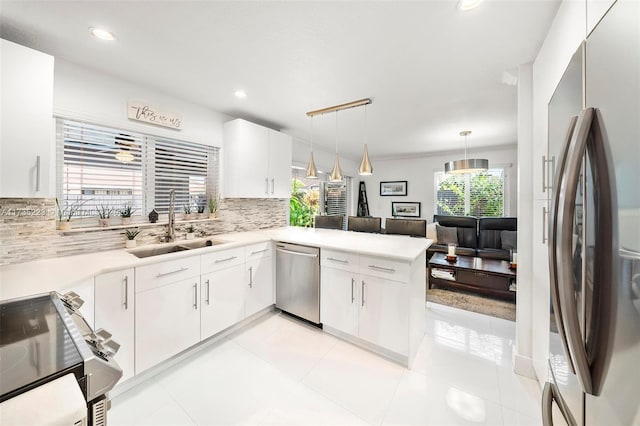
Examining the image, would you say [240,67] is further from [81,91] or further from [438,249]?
[438,249]

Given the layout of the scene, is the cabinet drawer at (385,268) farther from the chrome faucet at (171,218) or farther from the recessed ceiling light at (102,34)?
the recessed ceiling light at (102,34)

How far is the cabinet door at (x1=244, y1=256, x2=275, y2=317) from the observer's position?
246cm

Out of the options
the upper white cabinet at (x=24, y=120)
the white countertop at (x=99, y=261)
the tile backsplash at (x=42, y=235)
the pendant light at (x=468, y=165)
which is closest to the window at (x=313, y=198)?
the white countertop at (x=99, y=261)

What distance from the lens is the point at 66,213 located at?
1.91 metres

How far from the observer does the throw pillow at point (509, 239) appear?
412cm

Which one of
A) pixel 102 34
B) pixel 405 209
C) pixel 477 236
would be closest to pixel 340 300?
pixel 102 34

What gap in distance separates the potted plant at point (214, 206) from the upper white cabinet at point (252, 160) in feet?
0.43

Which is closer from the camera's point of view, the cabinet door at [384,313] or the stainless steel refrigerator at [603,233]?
the stainless steel refrigerator at [603,233]

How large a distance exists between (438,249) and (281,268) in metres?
3.14

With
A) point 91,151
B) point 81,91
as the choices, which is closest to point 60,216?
point 91,151

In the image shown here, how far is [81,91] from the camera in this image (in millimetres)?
1910

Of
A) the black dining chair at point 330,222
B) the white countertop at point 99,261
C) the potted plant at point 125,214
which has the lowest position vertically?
the white countertop at point 99,261

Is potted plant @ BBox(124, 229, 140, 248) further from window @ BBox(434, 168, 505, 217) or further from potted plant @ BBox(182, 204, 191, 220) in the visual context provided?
window @ BBox(434, 168, 505, 217)

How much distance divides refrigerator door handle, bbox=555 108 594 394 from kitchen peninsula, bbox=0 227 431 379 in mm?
1206
